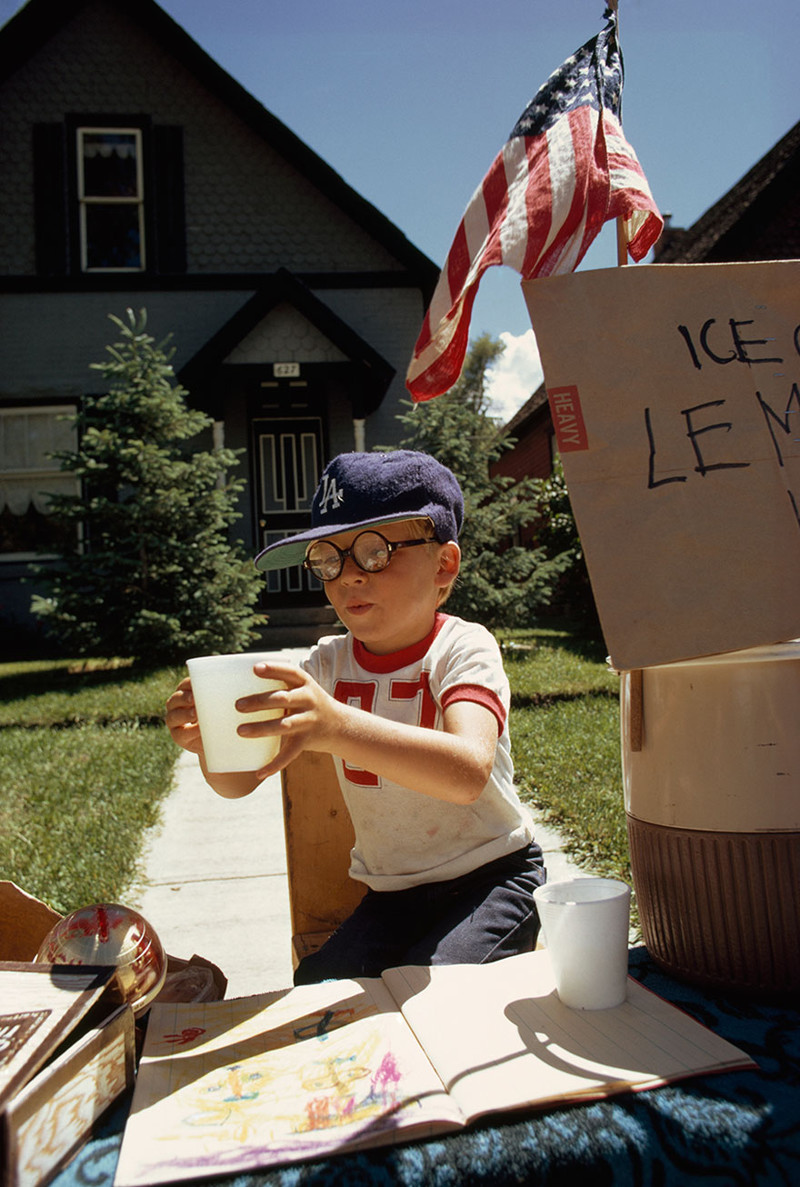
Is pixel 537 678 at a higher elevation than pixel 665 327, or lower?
lower

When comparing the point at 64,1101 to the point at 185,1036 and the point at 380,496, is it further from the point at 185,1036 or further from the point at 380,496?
the point at 380,496

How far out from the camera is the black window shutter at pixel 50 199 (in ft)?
39.6

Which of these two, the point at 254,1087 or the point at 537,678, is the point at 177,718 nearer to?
the point at 254,1087

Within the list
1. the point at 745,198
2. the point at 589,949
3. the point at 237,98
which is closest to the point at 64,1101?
the point at 589,949

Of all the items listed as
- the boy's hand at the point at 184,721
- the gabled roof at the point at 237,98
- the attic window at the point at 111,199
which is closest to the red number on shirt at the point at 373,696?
the boy's hand at the point at 184,721

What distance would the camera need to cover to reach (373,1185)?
0.92 meters

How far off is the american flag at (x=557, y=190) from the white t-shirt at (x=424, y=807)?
0.69 meters

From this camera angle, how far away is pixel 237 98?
12297 mm

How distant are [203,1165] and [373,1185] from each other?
0.59 ft

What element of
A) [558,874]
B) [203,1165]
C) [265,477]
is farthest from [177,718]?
[265,477]

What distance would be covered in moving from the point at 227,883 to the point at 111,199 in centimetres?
1122

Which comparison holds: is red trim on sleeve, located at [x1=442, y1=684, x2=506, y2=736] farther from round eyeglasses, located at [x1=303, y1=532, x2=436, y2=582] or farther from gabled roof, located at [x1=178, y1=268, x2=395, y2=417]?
gabled roof, located at [x1=178, y1=268, x2=395, y2=417]

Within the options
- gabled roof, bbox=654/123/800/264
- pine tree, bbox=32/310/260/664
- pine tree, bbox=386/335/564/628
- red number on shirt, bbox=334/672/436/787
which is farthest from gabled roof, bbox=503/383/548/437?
red number on shirt, bbox=334/672/436/787

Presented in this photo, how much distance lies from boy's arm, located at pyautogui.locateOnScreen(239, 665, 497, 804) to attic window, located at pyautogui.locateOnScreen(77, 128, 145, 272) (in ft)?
41.4
